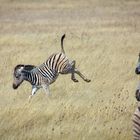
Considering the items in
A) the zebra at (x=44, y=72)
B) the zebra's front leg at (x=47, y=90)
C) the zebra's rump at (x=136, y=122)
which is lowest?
the zebra's rump at (x=136, y=122)

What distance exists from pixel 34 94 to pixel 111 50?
360 inches

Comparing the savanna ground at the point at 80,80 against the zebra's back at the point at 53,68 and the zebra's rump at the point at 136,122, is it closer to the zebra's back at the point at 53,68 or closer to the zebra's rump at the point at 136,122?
the zebra's back at the point at 53,68

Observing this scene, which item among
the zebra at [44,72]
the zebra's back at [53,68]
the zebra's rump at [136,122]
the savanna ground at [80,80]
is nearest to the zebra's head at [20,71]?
the zebra at [44,72]

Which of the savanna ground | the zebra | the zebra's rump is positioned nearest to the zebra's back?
the zebra

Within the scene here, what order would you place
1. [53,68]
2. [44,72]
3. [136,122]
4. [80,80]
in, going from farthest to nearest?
[80,80], [53,68], [44,72], [136,122]

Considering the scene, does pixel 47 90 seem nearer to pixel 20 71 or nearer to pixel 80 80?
pixel 20 71

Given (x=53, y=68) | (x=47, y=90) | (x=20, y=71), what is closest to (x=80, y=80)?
(x=53, y=68)

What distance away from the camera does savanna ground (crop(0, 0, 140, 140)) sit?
41.7 feet

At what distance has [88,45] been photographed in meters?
25.2

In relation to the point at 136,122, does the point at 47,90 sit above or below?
above

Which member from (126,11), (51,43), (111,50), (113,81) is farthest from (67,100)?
(126,11)

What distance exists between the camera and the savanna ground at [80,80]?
12.7 metres

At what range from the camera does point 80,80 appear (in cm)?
1764

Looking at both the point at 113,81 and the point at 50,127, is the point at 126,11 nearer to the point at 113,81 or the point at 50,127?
the point at 113,81
